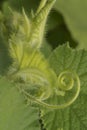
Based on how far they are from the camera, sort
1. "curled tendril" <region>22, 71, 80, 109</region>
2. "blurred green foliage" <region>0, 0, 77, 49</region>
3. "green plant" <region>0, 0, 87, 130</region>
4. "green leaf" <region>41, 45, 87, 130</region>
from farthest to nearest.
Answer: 1. "blurred green foliage" <region>0, 0, 77, 49</region>
2. "green leaf" <region>41, 45, 87, 130</region>
3. "curled tendril" <region>22, 71, 80, 109</region>
4. "green plant" <region>0, 0, 87, 130</region>

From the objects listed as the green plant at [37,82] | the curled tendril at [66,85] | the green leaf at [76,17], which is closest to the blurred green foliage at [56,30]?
the green leaf at [76,17]

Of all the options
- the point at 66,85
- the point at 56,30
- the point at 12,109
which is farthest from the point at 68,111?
the point at 56,30

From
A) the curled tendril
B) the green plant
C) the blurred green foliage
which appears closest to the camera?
the green plant

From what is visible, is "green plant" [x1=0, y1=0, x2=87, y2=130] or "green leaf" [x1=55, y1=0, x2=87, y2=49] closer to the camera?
"green plant" [x1=0, y1=0, x2=87, y2=130]

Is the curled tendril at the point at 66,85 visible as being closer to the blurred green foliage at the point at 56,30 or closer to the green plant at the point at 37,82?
the green plant at the point at 37,82

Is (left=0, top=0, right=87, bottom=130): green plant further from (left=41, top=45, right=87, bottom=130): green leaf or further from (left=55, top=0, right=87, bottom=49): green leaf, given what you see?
(left=55, top=0, right=87, bottom=49): green leaf

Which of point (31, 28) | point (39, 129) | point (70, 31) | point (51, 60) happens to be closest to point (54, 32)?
point (70, 31)

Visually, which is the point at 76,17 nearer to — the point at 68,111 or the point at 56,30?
the point at 56,30

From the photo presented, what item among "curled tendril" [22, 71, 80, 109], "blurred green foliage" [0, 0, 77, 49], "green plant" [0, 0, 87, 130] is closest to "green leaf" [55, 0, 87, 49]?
"blurred green foliage" [0, 0, 77, 49]
